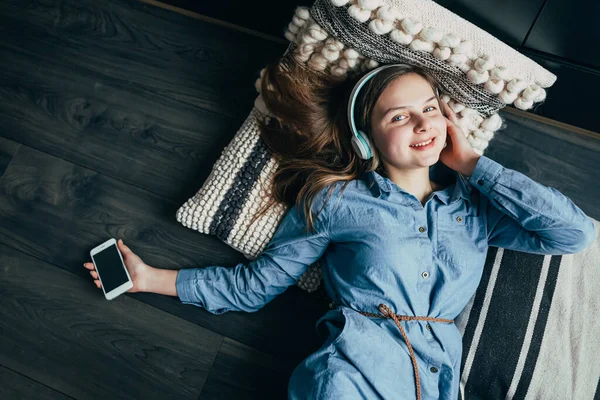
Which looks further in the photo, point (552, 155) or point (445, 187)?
point (552, 155)

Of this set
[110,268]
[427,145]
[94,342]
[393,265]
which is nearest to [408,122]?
[427,145]

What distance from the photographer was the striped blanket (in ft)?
3.19

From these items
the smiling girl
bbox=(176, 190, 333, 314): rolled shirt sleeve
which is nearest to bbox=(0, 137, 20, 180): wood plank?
the smiling girl

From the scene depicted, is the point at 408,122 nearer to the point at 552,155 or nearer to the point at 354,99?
the point at 354,99

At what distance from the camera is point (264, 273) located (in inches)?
40.4

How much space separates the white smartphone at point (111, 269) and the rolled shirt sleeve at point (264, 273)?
0.14 m

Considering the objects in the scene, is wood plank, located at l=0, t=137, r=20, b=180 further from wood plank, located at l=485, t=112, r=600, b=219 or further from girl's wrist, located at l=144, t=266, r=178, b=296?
wood plank, located at l=485, t=112, r=600, b=219

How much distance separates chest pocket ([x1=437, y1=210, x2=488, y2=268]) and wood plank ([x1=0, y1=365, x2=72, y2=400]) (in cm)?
94

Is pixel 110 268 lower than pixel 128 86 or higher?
lower

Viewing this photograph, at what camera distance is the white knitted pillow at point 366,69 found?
0.94m

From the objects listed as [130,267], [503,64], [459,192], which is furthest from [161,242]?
[503,64]

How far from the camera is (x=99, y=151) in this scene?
1.27m

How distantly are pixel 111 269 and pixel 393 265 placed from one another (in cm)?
67

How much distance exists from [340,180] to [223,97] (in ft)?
1.51
